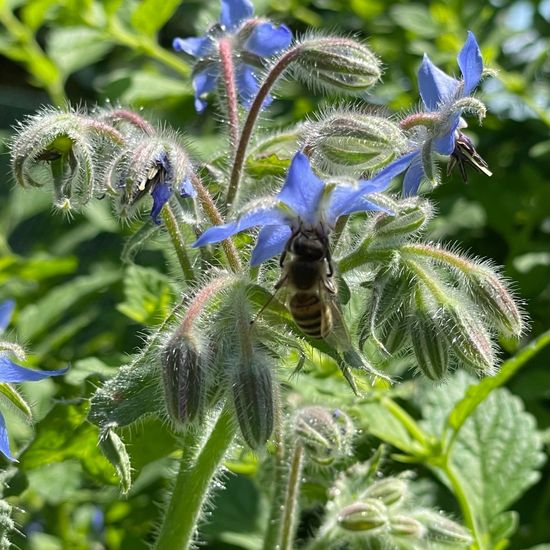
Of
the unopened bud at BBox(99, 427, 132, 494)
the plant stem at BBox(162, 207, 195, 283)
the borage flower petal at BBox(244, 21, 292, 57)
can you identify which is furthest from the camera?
the borage flower petal at BBox(244, 21, 292, 57)

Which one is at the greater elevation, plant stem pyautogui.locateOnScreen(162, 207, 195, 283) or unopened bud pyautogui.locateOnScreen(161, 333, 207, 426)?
plant stem pyautogui.locateOnScreen(162, 207, 195, 283)

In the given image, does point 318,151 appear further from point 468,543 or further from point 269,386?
point 468,543

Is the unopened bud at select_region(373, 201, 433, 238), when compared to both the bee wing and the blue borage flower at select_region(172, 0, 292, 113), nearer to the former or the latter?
the bee wing

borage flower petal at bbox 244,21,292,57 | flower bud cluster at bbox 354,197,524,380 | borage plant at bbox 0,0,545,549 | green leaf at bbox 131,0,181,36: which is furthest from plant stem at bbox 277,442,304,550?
green leaf at bbox 131,0,181,36

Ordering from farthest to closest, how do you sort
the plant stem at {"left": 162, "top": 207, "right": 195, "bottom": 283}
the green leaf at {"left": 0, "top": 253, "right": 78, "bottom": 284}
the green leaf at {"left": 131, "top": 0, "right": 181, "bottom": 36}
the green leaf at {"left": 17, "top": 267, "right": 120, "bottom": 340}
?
1. the green leaf at {"left": 131, "top": 0, "right": 181, "bottom": 36}
2. the green leaf at {"left": 0, "top": 253, "right": 78, "bottom": 284}
3. the green leaf at {"left": 17, "top": 267, "right": 120, "bottom": 340}
4. the plant stem at {"left": 162, "top": 207, "right": 195, "bottom": 283}

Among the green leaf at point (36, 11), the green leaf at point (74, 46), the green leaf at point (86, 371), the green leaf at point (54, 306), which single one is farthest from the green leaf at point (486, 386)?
the green leaf at point (36, 11)

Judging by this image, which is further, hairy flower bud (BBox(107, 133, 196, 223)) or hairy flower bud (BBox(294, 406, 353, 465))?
hairy flower bud (BBox(294, 406, 353, 465))
